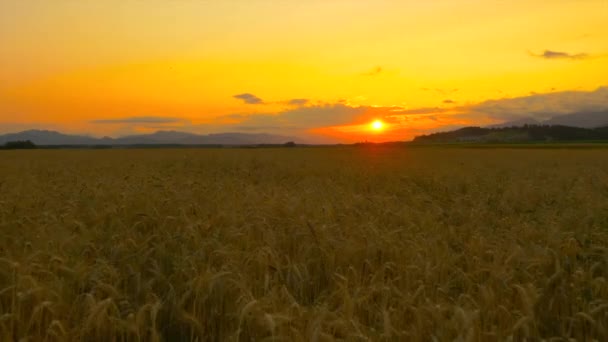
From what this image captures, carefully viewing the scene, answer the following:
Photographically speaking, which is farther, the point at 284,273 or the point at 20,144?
the point at 20,144

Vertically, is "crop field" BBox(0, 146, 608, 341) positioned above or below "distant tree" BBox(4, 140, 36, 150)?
below

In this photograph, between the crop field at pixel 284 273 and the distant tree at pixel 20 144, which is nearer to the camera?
the crop field at pixel 284 273

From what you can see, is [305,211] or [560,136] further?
[560,136]

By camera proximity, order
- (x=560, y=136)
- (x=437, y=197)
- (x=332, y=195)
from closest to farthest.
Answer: (x=332, y=195) < (x=437, y=197) < (x=560, y=136)

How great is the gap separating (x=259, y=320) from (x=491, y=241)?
2.94 metres

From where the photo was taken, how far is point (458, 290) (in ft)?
11.9

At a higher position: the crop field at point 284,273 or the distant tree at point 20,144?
the distant tree at point 20,144

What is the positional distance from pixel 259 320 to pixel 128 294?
4.12 ft

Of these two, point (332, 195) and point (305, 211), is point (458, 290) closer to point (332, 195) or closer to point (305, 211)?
point (305, 211)

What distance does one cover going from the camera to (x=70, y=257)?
3764mm

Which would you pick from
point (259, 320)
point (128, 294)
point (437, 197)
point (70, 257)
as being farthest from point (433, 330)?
point (437, 197)

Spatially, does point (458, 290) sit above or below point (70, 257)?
below

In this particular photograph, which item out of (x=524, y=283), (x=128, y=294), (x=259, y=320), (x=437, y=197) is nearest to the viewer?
(x=259, y=320)

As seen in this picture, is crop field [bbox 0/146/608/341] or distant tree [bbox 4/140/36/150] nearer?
crop field [bbox 0/146/608/341]
